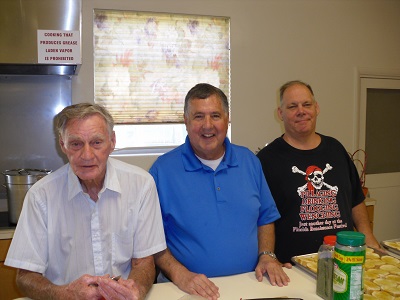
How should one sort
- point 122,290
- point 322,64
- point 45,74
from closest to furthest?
point 122,290, point 45,74, point 322,64

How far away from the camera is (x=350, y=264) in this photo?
1.06m

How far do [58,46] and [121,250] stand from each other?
4.23 feet

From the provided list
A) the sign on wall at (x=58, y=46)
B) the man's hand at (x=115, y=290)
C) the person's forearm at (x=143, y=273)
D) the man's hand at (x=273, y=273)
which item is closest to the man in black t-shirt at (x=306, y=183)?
the man's hand at (x=273, y=273)

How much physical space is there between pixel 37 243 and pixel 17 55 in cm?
122

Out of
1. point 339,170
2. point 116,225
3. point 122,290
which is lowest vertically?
point 122,290

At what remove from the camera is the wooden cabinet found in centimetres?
219

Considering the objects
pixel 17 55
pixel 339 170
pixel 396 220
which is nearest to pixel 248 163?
pixel 339 170

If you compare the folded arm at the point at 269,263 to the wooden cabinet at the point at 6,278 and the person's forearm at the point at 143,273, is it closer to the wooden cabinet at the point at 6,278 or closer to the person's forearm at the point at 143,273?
the person's forearm at the point at 143,273

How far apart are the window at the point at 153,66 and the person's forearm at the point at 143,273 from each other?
1.61m

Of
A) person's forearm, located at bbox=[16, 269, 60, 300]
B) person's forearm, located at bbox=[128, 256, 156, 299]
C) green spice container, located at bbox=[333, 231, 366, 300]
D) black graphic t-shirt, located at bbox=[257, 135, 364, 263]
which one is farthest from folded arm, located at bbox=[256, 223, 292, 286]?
person's forearm, located at bbox=[16, 269, 60, 300]

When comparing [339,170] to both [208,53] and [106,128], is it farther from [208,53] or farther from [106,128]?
[208,53]

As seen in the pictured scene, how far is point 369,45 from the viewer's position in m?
3.61

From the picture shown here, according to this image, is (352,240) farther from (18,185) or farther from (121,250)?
(18,185)

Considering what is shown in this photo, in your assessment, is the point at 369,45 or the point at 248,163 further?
the point at 369,45
